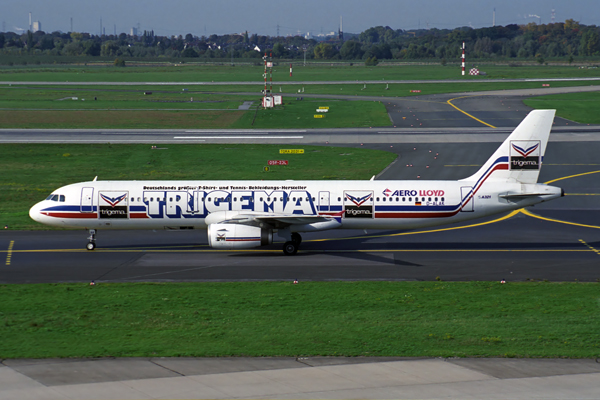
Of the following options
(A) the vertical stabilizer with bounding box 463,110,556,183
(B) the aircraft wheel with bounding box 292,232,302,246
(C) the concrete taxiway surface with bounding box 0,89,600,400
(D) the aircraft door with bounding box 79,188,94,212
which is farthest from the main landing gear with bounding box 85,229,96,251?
(A) the vertical stabilizer with bounding box 463,110,556,183

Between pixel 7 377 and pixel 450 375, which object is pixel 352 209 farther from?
pixel 7 377

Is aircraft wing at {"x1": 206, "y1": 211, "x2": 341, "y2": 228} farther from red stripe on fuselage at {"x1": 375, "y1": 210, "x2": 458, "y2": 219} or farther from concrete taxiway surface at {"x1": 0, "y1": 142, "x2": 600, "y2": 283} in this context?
red stripe on fuselage at {"x1": 375, "y1": 210, "x2": 458, "y2": 219}

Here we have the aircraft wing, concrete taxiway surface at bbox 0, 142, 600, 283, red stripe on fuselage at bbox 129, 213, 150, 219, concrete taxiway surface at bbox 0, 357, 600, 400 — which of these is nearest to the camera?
concrete taxiway surface at bbox 0, 357, 600, 400

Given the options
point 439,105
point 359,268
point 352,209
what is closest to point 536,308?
point 359,268

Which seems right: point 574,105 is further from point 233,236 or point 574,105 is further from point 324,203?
point 233,236

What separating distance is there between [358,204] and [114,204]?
605 inches

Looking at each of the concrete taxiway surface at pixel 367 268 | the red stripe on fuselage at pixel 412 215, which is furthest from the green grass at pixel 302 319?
the red stripe on fuselage at pixel 412 215

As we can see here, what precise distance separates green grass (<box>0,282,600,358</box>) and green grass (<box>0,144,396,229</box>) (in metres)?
25.2

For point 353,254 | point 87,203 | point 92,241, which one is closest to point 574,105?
point 353,254

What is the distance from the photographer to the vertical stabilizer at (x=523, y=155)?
42.6m

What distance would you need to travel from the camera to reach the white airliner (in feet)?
139

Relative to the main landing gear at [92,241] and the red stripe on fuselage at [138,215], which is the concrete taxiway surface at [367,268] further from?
the red stripe on fuselage at [138,215]

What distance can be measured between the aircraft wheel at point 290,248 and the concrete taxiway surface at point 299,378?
1799 cm

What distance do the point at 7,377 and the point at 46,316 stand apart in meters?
6.80
